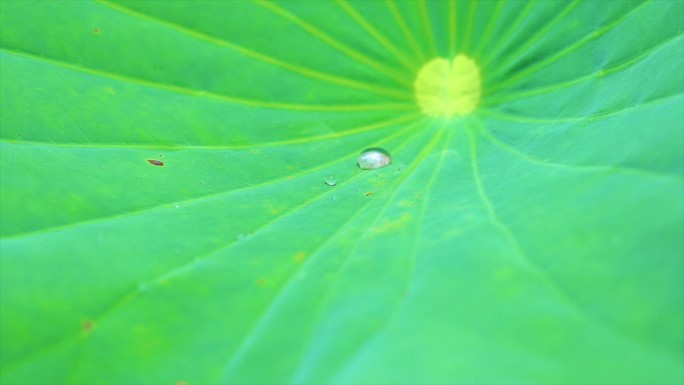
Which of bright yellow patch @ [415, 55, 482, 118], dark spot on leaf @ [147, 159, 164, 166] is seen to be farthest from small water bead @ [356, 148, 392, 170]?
dark spot on leaf @ [147, 159, 164, 166]

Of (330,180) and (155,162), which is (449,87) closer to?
(330,180)

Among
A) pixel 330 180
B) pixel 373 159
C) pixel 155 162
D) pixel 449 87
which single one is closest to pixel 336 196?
pixel 330 180

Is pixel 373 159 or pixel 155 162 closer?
pixel 155 162

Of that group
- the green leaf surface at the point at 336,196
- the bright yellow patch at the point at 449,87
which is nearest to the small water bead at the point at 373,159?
the green leaf surface at the point at 336,196

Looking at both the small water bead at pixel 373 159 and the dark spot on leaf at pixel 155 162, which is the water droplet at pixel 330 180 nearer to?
the small water bead at pixel 373 159

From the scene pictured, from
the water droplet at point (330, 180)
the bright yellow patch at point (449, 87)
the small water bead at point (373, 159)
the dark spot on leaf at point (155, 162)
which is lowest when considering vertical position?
the dark spot on leaf at point (155, 162)

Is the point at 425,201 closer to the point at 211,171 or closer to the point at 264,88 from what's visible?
the point at 211,171
